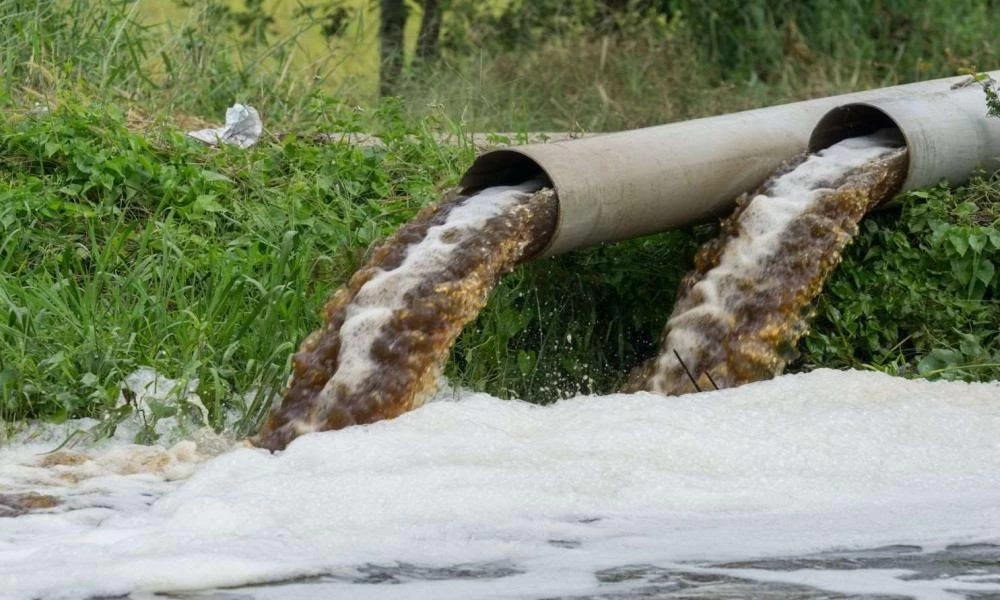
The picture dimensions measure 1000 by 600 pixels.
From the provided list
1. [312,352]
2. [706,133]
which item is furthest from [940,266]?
[312,352]

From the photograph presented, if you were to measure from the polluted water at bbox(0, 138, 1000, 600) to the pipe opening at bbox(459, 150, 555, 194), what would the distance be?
104mm

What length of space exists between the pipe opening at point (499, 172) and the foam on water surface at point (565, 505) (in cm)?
81

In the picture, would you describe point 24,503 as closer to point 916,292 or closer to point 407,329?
point 407,329

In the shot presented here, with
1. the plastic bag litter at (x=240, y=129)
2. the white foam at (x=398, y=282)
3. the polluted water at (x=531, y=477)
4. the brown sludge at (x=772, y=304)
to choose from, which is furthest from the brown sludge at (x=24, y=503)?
the plastic bag litter at (x=240, y=129)

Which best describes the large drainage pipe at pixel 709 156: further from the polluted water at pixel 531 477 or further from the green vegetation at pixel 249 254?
the green vegetation at pixel 249 254

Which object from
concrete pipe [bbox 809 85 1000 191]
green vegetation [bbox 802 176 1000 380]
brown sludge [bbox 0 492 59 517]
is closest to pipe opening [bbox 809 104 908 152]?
concrete pipe [bbox 809 85 1000 191]

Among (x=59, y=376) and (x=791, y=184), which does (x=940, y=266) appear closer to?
(x=791, y=184)

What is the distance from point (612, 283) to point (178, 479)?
2.05 meters

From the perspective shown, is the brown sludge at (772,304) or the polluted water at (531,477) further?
the brown sludge at (772,304)

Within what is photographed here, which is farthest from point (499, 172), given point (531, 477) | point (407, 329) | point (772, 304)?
point (531, 477)

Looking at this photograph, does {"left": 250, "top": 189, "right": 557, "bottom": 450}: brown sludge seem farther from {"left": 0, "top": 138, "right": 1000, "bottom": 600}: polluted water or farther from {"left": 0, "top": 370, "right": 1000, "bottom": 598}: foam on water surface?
{"left": 0, "top": 370, "right": 1000, "bottom": 598}: foam on water surface

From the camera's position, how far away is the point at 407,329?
15.3ft

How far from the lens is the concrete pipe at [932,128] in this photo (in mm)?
5367

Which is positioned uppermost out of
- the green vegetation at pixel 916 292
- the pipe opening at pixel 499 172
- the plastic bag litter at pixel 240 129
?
the pipe opening at pixel 499 172
